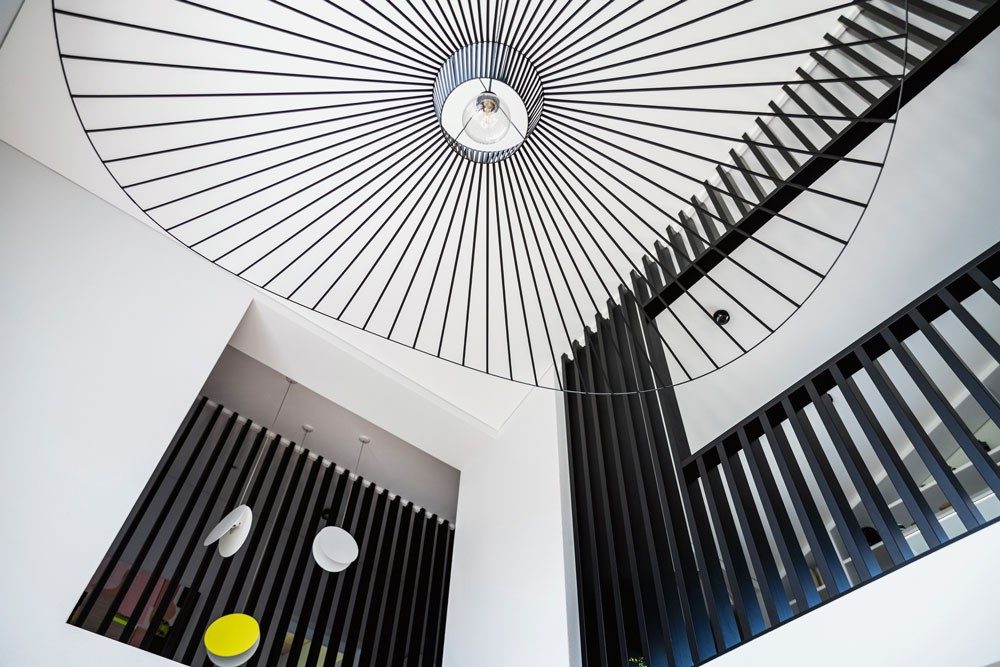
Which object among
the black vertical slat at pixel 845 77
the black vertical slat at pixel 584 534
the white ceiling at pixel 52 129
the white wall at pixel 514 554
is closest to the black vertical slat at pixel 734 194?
the black vertical slat at pixel 845 77

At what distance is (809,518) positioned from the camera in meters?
1.94

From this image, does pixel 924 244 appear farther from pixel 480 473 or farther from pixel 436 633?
pixel 436 633

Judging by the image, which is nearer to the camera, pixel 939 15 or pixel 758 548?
pixel 758 548

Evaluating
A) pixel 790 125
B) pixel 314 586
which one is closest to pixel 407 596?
pixel 314 586

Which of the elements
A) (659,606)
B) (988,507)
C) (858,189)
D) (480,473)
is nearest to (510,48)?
(659,606)

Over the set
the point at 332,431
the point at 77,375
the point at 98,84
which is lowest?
the point at 77,375

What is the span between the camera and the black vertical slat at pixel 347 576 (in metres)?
3.36

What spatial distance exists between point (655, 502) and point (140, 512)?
226 centimetres

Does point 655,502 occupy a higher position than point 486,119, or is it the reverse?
point 655,502

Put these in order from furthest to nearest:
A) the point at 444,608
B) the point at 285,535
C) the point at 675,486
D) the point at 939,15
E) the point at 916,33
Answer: the point at 285,535 → the point at 444,608 → the point at 675,486 → the point at 916,33 → the point at 939,15

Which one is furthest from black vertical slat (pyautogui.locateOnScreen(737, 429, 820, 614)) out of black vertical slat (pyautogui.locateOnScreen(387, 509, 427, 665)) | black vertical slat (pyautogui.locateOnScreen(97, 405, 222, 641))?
black vertical slat (pyautogui.locateOnScreen(97, 405, 222, 641))

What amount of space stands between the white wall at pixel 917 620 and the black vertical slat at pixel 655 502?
559 millimetres

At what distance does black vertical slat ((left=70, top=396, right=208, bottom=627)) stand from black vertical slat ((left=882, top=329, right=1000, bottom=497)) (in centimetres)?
293

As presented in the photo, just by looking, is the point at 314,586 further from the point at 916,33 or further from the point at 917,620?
the point at 916,33
